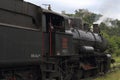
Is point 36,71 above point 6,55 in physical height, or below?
below

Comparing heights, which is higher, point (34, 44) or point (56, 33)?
point (56, 33)

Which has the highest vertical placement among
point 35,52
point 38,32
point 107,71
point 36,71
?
point 38,32

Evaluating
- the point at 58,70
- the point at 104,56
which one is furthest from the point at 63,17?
the point at 104,56

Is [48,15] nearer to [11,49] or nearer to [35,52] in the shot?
[35,52]

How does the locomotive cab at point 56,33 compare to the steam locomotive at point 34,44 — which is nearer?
the steam locomotive at point 34,44

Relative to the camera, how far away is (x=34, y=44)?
416 inches

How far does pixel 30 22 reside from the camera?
10820mm

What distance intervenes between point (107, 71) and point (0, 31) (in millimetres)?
14503

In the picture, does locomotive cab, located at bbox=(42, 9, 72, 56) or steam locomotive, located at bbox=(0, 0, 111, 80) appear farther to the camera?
locomotive cab, located at bbox=(42, 9, 72, 56)

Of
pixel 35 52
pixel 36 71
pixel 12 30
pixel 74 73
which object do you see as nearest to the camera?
pixel 12 30

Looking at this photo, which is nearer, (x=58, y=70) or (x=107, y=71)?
(x=58, y=70)

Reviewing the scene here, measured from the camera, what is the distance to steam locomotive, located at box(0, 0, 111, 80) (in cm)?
927

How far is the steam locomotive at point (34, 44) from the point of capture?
927 cm

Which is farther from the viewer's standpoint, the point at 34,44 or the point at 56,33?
the point at 56,33
